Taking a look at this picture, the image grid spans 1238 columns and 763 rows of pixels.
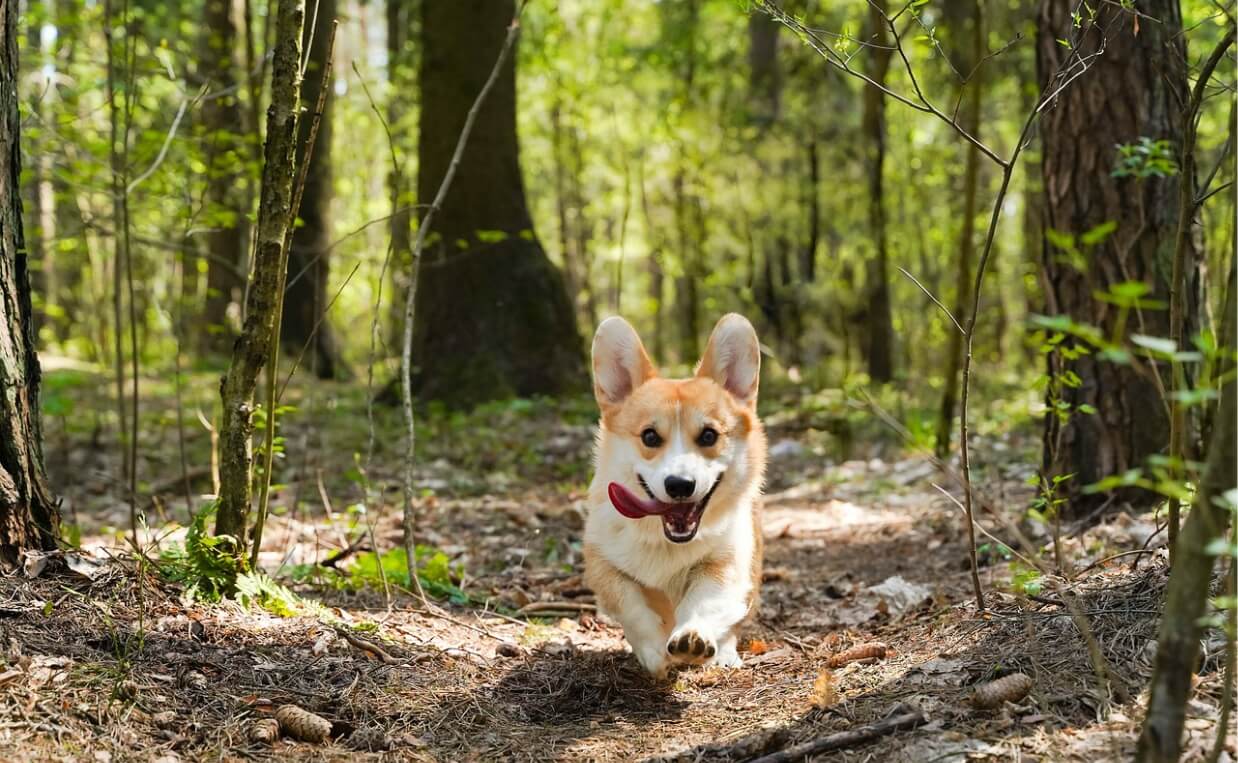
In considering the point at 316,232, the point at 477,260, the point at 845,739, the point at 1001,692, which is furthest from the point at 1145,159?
the point at 316,232

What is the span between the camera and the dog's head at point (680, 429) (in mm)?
3742

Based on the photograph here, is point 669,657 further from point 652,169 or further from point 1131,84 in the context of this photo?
point 652,169

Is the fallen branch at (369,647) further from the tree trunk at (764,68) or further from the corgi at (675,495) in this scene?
the tree trunk at (764,68)

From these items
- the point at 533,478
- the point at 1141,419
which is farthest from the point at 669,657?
the point at 533,478

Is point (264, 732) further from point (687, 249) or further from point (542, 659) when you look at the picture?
point (687, 249)

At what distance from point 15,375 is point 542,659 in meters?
2.11

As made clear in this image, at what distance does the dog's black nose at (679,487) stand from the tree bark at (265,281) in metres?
1.57

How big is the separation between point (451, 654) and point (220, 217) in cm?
415

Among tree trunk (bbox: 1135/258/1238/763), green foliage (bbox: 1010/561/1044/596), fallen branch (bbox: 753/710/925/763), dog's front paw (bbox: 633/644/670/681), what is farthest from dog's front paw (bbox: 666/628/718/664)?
tree trunk (bbox: 1135/258/1238/763)

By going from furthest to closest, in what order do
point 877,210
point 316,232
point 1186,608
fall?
1. point 316,232
2. point 877,210
3. point 1186,608

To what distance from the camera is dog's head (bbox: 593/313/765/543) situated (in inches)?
147

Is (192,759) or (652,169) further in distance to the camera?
(652,169)

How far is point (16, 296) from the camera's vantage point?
10.9 ft

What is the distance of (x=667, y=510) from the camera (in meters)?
3.78
